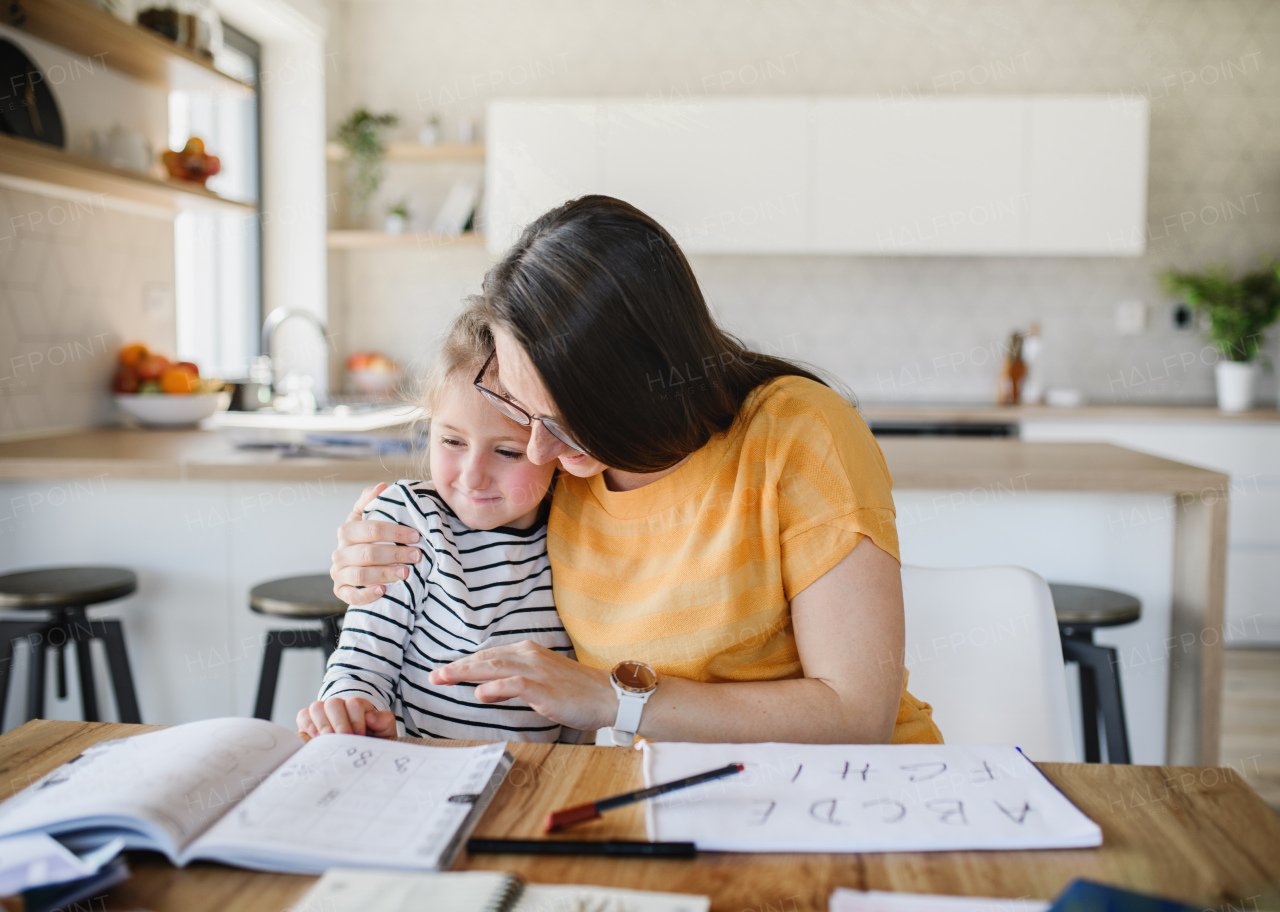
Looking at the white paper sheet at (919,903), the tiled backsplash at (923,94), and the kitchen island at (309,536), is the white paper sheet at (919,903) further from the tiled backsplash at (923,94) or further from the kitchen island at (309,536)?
the tiled backsplash at (923,94)

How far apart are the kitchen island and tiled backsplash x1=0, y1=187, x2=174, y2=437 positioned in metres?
0.33

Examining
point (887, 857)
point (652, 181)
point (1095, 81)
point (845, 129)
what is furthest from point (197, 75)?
point (1095, 81)

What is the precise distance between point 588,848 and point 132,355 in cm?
267

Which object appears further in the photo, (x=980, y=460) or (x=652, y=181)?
(x=652, y=181)

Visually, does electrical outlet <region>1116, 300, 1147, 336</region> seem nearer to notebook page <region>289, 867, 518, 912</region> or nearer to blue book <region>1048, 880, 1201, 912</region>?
blue book <region>1048, 880, 1201, 912</region>

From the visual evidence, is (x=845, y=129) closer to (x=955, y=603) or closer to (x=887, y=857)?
(x=955, y=603)

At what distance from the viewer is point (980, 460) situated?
7.02 ft

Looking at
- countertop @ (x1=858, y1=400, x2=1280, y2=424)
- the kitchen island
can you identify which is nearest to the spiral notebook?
the kitchen island

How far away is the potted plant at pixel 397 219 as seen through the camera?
13.9ft

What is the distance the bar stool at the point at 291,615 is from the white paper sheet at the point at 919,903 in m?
1.38

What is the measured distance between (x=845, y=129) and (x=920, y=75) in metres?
0.68

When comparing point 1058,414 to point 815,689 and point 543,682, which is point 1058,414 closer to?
point 815,689

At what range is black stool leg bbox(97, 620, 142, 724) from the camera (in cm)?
193

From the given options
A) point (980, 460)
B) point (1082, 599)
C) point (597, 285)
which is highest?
point (597, 285)
